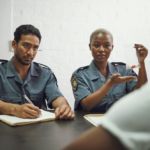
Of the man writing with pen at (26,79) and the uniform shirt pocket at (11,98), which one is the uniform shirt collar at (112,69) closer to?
the man writing with pen at (26,79)

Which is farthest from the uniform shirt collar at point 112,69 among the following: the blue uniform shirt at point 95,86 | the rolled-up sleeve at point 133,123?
the rolled-up sleeve at point 133,123

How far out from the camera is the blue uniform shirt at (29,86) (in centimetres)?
123

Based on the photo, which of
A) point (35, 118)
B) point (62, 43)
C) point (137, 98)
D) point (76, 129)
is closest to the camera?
point (137, 98)

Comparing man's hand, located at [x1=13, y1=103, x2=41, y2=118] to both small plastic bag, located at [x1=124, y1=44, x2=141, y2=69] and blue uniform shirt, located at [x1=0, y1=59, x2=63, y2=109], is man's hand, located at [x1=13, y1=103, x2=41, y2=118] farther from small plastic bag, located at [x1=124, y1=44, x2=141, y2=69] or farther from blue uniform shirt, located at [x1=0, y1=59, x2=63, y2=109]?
small plastic bag, located at [x1=124, y1=44, x2=141, y2=69]

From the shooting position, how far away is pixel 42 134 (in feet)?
2.17

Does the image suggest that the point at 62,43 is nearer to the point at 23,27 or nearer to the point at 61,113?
the point at 23,27

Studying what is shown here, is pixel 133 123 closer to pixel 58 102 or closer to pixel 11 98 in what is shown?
pixel 58 102

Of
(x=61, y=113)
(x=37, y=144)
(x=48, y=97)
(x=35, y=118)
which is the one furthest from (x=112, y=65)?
(x=37, y=144)

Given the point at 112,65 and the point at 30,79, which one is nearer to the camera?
the point at 30,79

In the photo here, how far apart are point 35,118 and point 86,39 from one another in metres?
1.48

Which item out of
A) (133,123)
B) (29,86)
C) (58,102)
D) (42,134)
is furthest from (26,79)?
(133,123)

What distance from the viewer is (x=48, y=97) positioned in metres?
1.29

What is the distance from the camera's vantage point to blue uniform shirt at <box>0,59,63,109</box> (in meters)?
1.23

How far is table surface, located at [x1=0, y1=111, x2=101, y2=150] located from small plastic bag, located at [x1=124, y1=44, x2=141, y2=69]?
0.47 m
